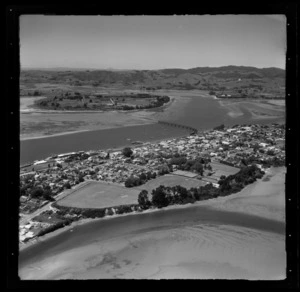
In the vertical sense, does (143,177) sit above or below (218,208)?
above

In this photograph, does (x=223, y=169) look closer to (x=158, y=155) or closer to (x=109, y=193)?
(x=158, y=155)

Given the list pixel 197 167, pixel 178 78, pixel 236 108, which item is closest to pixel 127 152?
pixel 197 167

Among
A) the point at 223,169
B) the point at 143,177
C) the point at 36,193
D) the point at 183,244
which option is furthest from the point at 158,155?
the point at 36,193

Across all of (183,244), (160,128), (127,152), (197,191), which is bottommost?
(183,244)

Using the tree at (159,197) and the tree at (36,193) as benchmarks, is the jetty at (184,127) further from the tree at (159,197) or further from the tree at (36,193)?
the tree at (36,193)

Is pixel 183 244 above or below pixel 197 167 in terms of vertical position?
below

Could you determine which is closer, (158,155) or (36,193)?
(36,193)

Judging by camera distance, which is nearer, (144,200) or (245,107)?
(144,200)

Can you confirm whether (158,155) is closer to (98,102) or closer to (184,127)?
(184,127)
